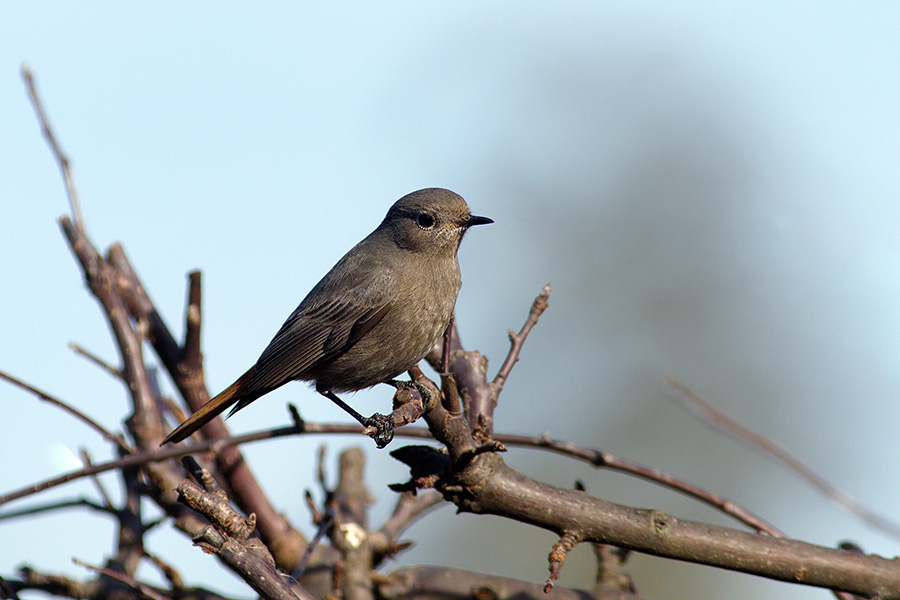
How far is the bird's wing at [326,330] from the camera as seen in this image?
15.1 ft

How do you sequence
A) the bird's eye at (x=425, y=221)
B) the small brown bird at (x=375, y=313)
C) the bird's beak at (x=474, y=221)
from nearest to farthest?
the small brown bird at (x=375, y=313) → the bird's beak at (x=474, y=221) → the bird's eye at (x=425, y=221)

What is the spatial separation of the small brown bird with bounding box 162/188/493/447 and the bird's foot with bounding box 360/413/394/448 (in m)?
0.90

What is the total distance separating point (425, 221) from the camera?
16.7ft

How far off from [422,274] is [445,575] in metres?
1.66

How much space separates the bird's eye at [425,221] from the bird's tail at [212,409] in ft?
4.41

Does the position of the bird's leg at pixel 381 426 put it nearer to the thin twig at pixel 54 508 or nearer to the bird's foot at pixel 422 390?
the bird's foot at pixel 422 390

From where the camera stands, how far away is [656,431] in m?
13.6

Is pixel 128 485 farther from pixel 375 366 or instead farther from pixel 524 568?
pixel 524 568

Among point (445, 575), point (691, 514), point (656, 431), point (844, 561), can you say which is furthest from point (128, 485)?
point (656, 431)

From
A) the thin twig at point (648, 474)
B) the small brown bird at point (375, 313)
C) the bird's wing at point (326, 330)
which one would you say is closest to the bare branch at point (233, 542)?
the thin twig at point (648, 474)

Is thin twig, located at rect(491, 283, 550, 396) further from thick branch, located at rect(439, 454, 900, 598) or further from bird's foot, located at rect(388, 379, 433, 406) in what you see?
thick branch, located at rect(439, 454, 900, 598)

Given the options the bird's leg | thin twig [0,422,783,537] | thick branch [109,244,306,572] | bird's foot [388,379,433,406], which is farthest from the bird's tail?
bird's foot [388,379,433,406]

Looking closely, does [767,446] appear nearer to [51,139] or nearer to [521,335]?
[521,335]

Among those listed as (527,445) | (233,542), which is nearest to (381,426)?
(527,445)
